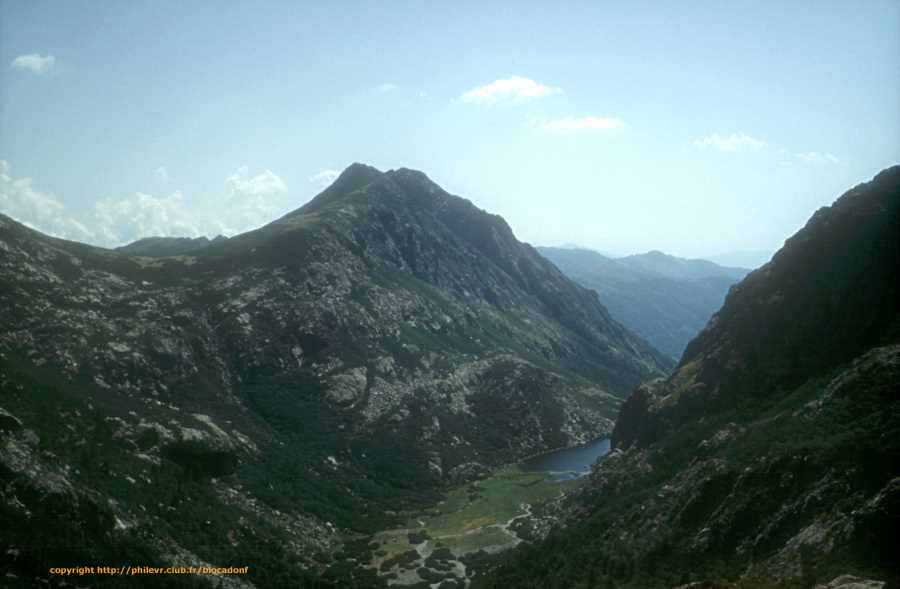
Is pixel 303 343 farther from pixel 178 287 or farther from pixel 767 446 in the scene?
pixel 767 446

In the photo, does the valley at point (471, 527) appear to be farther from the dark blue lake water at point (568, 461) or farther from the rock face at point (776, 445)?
the rock face at point (776, 445)

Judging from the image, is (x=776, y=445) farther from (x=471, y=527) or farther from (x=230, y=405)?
(x=230, y=405)

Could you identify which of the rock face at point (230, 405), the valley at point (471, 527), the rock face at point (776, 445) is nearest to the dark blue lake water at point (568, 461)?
the valley at point (471, 527)

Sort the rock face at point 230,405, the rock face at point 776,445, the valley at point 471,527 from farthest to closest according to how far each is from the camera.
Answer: the valley at point 471,527, the rock face at point 230,405, the rock face at point 776,445

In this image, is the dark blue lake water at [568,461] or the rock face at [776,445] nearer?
the rock face at [776,445]

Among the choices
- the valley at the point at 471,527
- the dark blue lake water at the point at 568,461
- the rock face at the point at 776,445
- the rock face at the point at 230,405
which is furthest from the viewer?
the dark blue lake water at the point at 568,461

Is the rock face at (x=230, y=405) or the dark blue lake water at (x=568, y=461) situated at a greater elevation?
the rock face at (x=230, y=405)

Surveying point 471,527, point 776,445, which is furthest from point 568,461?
point 776,445
